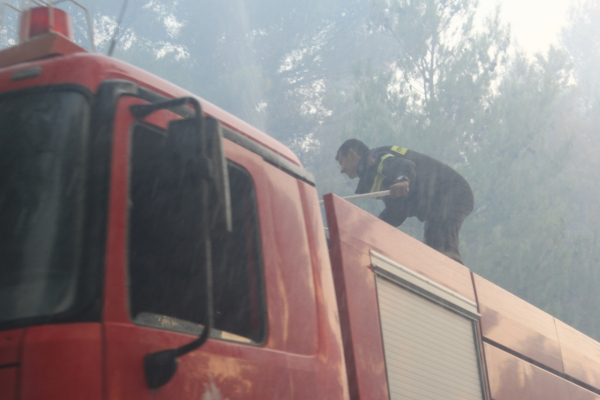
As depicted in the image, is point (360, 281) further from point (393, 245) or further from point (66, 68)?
point (66, 68)

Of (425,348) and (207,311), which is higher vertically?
(425,348)

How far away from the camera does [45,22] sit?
2.34 m

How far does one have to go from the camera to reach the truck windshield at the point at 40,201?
1465mm

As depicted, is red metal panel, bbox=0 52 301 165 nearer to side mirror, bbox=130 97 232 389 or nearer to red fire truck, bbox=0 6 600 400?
red fire truck, bbox=0 6 600 400

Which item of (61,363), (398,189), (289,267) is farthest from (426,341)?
(61,363)

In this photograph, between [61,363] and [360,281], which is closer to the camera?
[61,363]

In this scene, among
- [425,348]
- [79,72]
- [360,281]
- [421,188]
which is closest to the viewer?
[79,72]

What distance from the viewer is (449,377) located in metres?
2.86

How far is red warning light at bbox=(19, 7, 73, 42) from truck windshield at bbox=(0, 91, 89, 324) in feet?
2.43

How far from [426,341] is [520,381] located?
0.97 meters

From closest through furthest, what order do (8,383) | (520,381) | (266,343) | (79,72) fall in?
1. (8,383)
2. (79,72)
3. (266,343)
4. (520,381)

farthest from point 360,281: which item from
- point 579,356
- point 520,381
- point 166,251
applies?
point 579,356

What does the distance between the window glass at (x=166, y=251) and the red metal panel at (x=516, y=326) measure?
A: 5.75ft

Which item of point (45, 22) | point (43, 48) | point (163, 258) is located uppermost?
point (45, 22)
